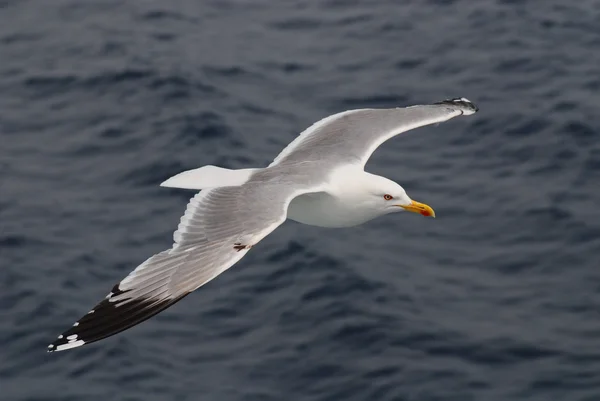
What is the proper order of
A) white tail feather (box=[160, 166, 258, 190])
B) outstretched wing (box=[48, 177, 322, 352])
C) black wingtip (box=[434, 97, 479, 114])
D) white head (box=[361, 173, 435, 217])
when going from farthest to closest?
black wingtip (box=[434, 97, 479, 114]) < white head (box=[361, 173, 435, 217]) < white tail feather (box=[160, 166, 258, 190]) < outstretched wing (box=[48, 177, 322, 352])

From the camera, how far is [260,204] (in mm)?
11516

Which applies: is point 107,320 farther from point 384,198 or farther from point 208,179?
point 384,198

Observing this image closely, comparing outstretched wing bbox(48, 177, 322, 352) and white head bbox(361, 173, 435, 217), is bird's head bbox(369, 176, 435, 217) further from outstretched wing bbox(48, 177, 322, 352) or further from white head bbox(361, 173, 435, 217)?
outstretched wing bbox(48, 177, 322, 352)

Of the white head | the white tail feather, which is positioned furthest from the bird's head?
the white tail feather

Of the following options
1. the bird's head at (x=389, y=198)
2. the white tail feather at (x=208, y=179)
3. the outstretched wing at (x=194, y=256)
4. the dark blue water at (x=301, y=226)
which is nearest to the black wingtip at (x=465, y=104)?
the dark blue water at (x=301, y=226)

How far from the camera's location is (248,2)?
2097cm

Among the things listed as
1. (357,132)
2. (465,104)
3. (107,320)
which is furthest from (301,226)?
(107,320)

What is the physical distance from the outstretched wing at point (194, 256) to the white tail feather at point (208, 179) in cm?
15

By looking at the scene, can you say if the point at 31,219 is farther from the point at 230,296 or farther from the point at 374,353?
the point at 374,353

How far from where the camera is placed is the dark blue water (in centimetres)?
1397

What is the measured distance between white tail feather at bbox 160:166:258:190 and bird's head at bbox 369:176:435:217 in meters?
1.18

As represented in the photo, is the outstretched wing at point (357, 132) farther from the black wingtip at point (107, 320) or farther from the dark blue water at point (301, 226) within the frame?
the black wingtip at point (107, 320)

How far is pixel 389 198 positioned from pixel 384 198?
2.1 inches

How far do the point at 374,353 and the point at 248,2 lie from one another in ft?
27.9
